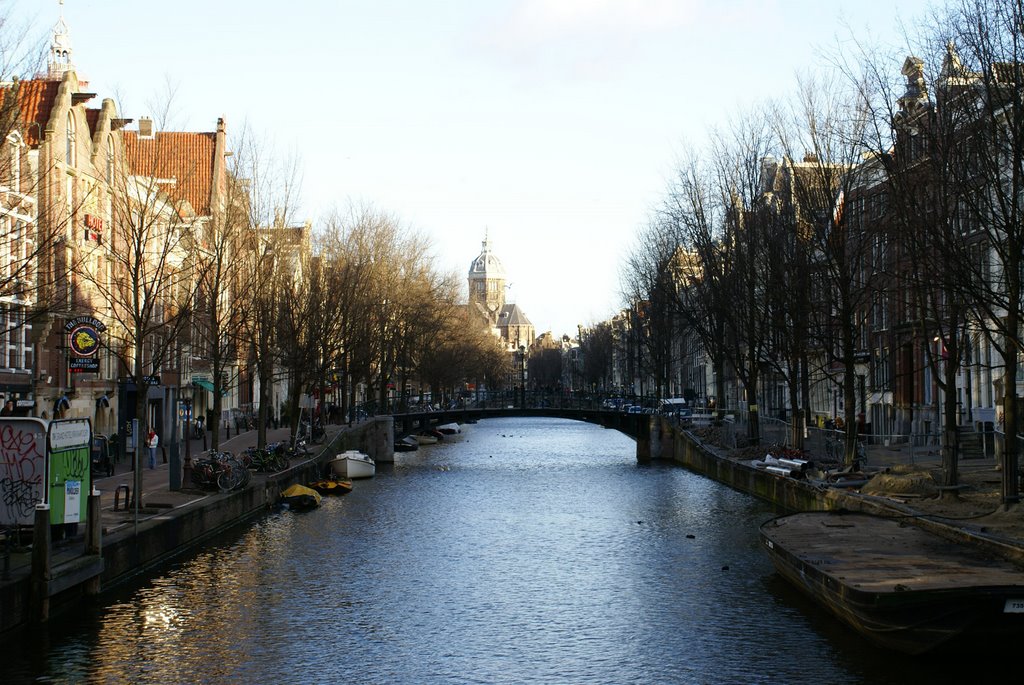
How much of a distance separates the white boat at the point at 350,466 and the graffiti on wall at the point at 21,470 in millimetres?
35599

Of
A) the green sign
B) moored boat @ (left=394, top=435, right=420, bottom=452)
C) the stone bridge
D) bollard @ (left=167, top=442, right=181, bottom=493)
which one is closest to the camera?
the green sign

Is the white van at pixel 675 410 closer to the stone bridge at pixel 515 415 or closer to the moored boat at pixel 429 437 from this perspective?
the stone bridge at pixel 515 415

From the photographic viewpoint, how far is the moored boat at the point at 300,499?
149 ft

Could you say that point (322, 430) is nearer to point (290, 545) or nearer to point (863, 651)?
point (290, 545)

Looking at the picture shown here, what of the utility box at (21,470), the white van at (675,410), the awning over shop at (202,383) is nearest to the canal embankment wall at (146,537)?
the utility box at (21,470)

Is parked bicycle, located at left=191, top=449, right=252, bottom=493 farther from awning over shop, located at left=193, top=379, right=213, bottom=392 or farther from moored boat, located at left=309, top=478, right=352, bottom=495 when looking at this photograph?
awning over shop, located at left=193, top=379, right=213, bottom=392

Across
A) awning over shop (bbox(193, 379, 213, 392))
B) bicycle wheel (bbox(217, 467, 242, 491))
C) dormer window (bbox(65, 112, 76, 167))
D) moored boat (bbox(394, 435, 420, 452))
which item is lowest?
moored boat (bbox(394, 435, 420, 452))

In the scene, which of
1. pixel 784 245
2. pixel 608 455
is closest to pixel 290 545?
pixel 784 245

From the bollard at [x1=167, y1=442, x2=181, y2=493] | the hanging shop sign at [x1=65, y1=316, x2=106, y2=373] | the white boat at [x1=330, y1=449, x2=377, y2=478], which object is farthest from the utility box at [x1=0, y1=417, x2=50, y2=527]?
the white boat at [x1=330, y1=449, x2=377, y2=478]

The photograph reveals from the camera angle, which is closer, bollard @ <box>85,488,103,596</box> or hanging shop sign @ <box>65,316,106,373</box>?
bollard @ <box>85,488,103,596</box>

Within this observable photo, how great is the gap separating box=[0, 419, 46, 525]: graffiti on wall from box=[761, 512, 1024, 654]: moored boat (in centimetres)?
1465

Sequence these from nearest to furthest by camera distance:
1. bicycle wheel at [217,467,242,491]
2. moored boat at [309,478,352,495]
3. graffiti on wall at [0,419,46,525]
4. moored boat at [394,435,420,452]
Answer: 1. graffiti on wall at [0,419,46,525]
2. bicycle wheel at [217,467,242,491]
3. moored boat at [309,478,352,495]
4. moored boat at [394,435,420,452]

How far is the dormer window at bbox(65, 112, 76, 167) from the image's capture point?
53.2 m

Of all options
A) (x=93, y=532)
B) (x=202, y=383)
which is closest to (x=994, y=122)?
(x=93, y=532)
